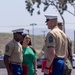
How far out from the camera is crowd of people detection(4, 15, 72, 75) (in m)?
8.32

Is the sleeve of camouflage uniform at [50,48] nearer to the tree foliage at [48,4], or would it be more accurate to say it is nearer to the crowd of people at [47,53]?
the crowd of people at [47,53]

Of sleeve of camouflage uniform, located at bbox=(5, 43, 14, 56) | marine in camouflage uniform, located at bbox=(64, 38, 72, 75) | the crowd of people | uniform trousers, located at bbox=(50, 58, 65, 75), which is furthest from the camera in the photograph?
sleeve of camouflage uniform, located at bbox=(5, 43, 14, 56)

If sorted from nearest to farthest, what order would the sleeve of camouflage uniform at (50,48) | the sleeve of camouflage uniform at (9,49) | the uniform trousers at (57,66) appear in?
1. the sleeve of camouflage uniform at (50,48)
2. the uniform trousers at (57,66)
3. the sleeve of camouflage uniform at (9,49)

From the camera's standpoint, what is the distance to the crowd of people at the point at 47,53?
832 centimetres

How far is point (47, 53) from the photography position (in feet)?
27.2

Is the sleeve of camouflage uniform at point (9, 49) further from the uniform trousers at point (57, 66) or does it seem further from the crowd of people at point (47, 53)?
the uniform trousers at point (57, 66)

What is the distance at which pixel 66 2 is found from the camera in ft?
143

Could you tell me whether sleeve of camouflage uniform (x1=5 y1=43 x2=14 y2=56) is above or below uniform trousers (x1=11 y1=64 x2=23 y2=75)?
above

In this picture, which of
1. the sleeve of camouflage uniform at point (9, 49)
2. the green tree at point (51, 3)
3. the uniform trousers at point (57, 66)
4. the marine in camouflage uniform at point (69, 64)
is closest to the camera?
the uniform trousers at point (57, 66)

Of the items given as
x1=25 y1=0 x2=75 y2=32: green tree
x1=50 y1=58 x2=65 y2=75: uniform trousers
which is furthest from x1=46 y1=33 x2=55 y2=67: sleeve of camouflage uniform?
x1=25 y1=0 x2=75 y2=32: green tree

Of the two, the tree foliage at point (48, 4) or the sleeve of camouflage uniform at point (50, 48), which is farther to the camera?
the tree foliage at point (48, 4)

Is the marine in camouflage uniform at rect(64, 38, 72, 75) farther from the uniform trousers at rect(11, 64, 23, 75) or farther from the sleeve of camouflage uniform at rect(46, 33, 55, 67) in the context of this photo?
the uniform trousers at rect(11, 64, 23, 75)

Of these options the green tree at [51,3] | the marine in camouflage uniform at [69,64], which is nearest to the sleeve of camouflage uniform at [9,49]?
the marine in camouflage uniform at [69,64]

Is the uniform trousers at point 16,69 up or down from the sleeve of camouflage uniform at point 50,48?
down
